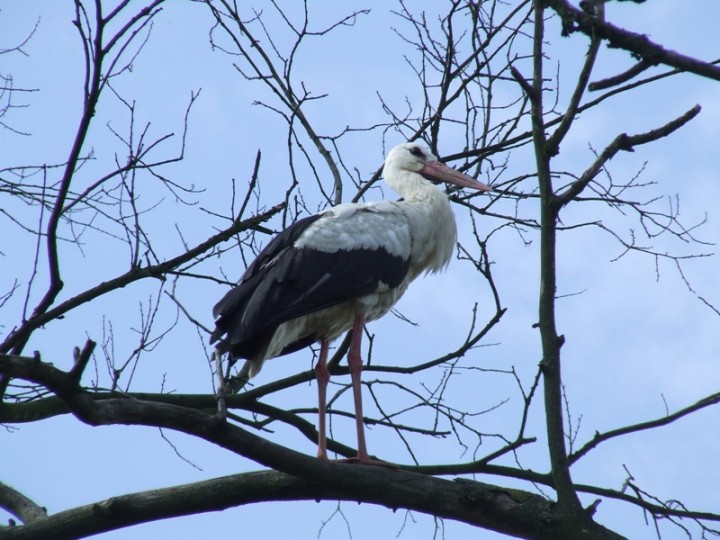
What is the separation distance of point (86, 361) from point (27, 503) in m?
2.12

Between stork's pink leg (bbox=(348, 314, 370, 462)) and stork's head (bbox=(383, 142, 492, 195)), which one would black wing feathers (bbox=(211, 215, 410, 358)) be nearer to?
stork's pink leg (bbox=(348, 314, 370, 462))

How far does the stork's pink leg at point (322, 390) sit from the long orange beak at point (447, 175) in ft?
5.52

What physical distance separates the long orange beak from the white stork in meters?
0.01

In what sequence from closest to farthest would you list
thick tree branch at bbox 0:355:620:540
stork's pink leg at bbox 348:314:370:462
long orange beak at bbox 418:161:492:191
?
1. thick tree branch at bbox 0:355:620:540
2. stork's pink leg at bbox 348:314:370:462
3. long orange beak at bbox 418:161:492:191

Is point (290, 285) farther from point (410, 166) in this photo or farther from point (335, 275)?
point (410, 166)

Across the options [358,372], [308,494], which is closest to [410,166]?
[358,372]

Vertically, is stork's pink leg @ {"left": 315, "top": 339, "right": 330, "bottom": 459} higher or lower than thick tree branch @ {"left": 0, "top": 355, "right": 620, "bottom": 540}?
higher

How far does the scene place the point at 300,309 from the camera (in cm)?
693

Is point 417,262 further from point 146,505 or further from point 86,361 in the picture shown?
point 86,361

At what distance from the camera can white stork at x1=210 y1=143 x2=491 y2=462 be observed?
6734 millimetres

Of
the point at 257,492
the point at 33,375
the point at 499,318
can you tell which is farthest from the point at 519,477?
the point at 33,375

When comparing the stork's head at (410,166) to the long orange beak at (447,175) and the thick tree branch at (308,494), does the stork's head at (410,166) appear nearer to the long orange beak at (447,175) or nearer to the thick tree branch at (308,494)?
the long orange beak at (447,175)

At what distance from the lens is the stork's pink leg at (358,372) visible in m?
6.55

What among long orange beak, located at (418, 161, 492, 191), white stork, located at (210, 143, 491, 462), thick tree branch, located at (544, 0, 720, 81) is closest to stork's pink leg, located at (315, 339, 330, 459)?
white stork, located at (210, 143, 491, 462)
